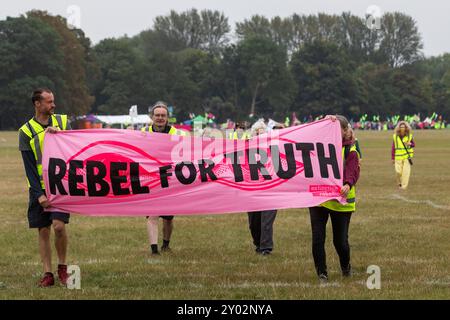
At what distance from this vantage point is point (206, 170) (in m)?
9.70

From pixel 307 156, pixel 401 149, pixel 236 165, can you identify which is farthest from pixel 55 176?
pixel 401 149

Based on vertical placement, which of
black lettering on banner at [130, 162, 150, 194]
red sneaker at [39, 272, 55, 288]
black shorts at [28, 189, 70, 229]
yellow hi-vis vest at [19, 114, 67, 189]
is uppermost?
yellow hi-vis vest at [19, 114, 67, 189]

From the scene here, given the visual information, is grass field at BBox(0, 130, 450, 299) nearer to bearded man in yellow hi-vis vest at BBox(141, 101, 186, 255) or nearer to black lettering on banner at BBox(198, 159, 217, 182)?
bearded man in yellow hi-vis vest at BBox(141, 101, 186, 255)

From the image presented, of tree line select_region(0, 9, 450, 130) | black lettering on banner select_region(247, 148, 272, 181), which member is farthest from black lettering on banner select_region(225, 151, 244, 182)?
tree line select_region(0, 9, 450, 130)

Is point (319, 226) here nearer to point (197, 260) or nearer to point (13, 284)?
point (197, 260)

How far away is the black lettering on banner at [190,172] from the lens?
9.64 metres

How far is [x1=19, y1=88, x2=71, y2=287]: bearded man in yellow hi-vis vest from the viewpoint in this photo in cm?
922

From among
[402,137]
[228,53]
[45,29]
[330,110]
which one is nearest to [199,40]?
[228,53]

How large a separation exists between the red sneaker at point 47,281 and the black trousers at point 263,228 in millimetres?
3573

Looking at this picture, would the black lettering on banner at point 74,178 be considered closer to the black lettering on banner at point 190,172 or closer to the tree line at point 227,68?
the black lettering on banner at point 190,172

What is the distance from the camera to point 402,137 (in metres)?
23.3

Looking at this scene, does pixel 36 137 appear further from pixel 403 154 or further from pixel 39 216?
pixel 403 154

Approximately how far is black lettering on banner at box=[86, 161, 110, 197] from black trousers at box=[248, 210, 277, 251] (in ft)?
10.2

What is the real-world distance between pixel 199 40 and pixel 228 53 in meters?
15.5
